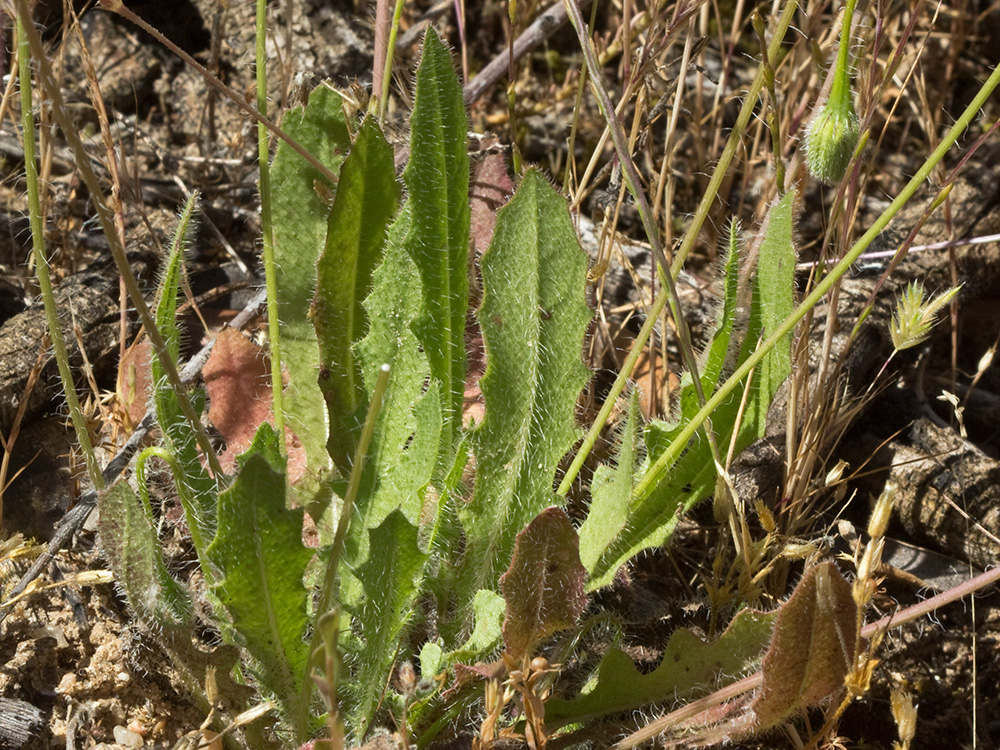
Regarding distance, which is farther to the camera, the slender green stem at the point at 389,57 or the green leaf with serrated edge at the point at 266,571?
the slender green stem at the point at 389,57

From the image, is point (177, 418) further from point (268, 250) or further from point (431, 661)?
point (431, 661)

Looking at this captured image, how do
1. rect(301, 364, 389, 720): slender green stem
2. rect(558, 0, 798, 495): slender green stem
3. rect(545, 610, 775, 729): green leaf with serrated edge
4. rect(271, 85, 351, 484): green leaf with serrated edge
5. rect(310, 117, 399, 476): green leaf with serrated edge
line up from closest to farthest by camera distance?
rect(301, 364, 389, 720): slender green stem, rect(558, 0, 798, 495): slender green stem, rect(545, 610, 775, 729): green leaf with serrated edge, rect(310, 117, 399, 476): green leaf with serrated edge, rect(271, 85, 351, 484): green leaf with serrated edge

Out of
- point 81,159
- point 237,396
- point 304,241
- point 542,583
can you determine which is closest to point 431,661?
point 542,583

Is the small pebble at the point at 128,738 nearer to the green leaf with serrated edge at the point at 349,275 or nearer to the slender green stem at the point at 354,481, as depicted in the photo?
the slender green stem at the point at 354,481

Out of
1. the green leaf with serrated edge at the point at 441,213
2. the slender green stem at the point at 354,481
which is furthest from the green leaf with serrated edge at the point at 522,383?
the slender green stem at the point at 354,481

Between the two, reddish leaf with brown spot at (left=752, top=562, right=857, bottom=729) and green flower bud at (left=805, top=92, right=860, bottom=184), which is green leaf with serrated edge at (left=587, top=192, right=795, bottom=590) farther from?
reddish leaf with brown spot at (left=752, top=562, right=857, bottom=729)

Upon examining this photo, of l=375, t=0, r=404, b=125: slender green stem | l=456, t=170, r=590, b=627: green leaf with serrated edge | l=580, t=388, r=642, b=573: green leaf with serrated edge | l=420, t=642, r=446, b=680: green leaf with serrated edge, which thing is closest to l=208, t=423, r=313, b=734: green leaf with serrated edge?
l=420, t=642, r=446, b=680: green leaf with serrated edge
